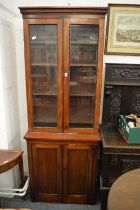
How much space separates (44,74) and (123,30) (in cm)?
104

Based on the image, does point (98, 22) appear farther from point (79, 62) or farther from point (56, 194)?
point (56, 194)

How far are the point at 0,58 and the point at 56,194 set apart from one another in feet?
5.50

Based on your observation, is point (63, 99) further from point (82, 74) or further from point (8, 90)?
point (8, 90)

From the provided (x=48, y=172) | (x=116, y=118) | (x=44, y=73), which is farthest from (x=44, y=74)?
(x=48, y=172)

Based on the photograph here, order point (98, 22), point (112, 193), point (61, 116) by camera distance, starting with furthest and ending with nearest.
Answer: point (61, 116) → point (98, 22) → point (112, 193)

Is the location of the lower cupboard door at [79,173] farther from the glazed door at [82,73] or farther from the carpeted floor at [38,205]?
the glazed door at [82,73]

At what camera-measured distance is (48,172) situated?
6.70 ft

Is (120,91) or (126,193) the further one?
(120,91)

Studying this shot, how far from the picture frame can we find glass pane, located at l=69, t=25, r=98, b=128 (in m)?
0.35

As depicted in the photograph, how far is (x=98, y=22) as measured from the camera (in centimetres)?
168

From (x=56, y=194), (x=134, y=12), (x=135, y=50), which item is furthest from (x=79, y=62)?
(x=56, y=194)

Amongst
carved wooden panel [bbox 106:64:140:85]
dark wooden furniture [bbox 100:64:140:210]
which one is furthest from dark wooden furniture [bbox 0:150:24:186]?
carved wooden panel [bbox 106:64:140:85]

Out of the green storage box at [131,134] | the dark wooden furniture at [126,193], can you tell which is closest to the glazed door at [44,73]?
the green storage box at [131,134]

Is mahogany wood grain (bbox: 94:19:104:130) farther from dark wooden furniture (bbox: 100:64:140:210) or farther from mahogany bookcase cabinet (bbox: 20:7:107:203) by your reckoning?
dark wooden furniture (bbox: 100:64:140:210)
